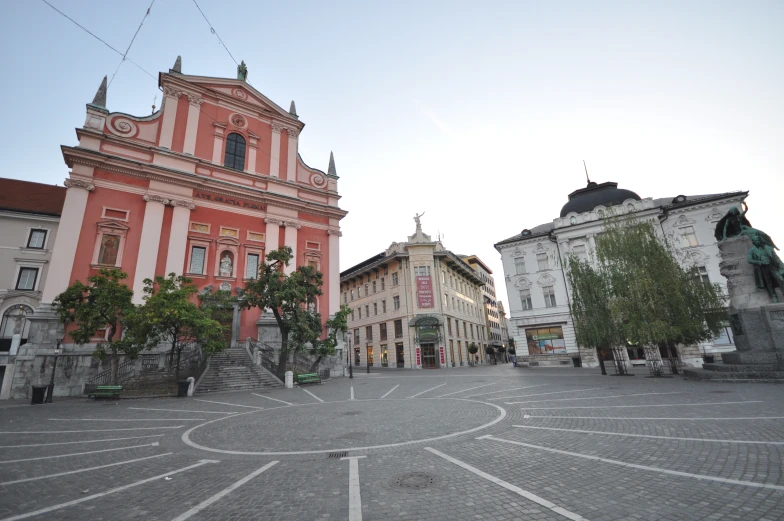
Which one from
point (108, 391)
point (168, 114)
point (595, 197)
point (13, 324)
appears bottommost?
point (108, 391)

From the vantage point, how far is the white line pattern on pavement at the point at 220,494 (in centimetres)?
409

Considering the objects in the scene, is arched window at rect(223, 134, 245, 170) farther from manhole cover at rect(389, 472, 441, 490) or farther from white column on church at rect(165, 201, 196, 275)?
manhole cover at rect(389, 472, 441, 490)

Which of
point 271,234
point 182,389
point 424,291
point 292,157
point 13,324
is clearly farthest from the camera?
point 424,291

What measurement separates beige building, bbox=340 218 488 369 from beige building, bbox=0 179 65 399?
30717 millimetres

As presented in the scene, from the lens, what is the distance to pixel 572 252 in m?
34.2

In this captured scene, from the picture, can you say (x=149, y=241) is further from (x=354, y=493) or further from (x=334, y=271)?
(x=354, y=493)

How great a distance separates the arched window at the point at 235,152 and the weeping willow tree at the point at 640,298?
2920cm

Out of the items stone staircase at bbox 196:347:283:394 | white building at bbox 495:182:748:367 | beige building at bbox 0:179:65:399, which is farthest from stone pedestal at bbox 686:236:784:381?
beige building at bbox 0:179:65:399

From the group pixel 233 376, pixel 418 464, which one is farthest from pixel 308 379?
pixel 418 464

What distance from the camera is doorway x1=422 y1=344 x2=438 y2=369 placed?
38938 millimetres

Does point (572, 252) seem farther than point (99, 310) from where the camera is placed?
Yes

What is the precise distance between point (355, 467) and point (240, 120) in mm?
32172

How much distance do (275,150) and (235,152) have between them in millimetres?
3526

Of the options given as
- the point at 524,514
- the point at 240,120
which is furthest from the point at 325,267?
the point at 524,514
